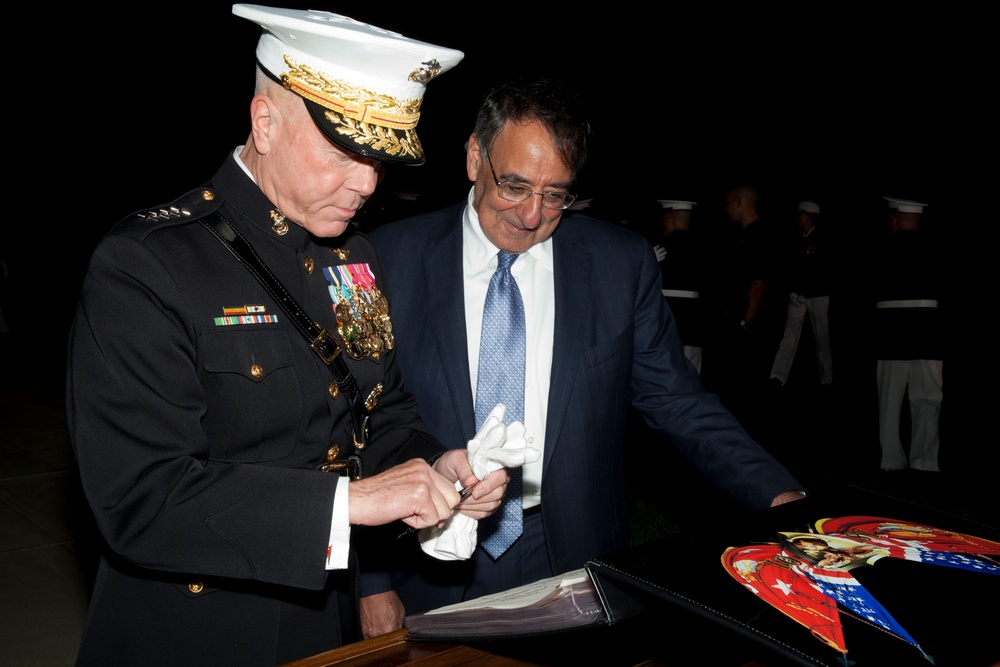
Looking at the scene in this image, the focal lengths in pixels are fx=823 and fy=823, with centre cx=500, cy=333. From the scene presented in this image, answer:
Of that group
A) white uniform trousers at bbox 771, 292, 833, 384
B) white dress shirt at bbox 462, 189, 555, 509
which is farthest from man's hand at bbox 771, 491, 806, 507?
white uniform trousers at bbox 771, 292, 833, 384

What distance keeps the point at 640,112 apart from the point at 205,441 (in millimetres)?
10029

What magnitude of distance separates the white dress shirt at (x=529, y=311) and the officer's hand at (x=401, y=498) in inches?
25.6

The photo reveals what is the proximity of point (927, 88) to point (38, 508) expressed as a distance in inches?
354

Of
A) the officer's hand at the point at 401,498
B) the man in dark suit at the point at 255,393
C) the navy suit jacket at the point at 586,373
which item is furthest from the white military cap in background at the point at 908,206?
the officer's hand at the point at 401,498

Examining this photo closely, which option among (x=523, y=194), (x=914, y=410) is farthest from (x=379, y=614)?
(x=914, y=410)

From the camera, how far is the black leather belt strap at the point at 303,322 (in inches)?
53.8

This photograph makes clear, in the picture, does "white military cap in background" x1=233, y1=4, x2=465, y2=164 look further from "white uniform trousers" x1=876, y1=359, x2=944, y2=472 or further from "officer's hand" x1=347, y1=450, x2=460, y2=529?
"white uniform trousers" x1=876, y1=359, x2=944, y2=472

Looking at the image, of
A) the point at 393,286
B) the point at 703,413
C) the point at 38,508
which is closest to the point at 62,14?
the point at 38,508

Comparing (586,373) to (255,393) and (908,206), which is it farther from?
(908,206)

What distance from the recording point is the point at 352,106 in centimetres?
130

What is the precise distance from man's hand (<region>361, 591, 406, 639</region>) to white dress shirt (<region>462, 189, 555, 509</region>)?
0.38 meters

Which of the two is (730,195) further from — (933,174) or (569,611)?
(569,611)

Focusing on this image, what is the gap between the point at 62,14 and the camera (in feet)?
28.1

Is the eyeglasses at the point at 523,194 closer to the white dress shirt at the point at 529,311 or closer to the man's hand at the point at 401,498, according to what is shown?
the white dress shirt at the point at 529,311
